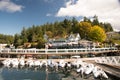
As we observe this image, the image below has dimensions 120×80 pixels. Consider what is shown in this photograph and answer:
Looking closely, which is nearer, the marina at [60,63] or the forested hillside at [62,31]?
the marina at [60,63]

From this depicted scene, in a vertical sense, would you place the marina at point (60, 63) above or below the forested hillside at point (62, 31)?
below

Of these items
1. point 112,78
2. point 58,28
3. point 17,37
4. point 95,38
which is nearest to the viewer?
point 112,78

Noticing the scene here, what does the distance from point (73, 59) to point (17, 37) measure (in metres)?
74.3

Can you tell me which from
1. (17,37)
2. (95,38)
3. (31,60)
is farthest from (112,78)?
(17,37)

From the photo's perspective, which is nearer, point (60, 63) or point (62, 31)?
point (60, 63)

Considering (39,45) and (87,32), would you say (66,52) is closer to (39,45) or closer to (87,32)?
(39,45)

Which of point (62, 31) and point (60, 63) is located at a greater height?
point (62, 31)

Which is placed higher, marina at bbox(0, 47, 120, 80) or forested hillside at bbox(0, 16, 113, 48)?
forested hillside at bbox(0, 16, 113, 48)

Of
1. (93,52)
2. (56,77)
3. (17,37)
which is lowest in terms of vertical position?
(56,77)

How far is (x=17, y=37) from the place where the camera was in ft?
380

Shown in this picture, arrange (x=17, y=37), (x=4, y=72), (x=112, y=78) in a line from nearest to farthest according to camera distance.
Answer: (x=112, y=78) < (x=4, y=72) < (x=17, y=37)

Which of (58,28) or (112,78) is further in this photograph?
(58,28)

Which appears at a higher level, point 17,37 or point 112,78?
point 17,37

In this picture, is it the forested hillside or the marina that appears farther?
the forested hillside
